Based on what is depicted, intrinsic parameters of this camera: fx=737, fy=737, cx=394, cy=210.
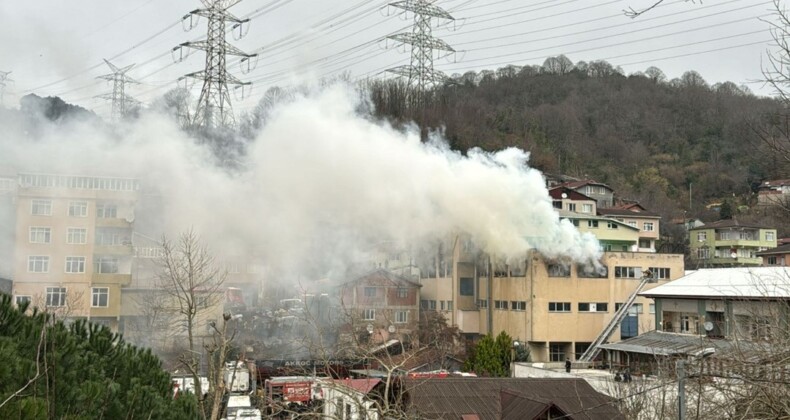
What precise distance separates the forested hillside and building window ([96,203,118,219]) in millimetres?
36039

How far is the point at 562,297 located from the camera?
48938 mm

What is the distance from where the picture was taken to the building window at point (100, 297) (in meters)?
43.1

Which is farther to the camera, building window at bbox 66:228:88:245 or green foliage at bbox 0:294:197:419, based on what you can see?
building window at bbox 66:228:88:245

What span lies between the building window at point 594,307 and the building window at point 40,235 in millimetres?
32951

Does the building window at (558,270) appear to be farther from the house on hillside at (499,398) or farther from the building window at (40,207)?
the building window at (40,207)

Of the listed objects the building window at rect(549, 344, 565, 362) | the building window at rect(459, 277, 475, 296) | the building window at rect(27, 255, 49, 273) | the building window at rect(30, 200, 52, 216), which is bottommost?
the building window at rect(549, 344, 565, 362)

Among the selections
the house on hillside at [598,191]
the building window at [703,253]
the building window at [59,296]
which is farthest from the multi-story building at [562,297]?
the house on hillside at [598,191]

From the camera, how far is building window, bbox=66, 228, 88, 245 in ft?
134

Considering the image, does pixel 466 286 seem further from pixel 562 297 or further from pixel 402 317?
pixel 562 297

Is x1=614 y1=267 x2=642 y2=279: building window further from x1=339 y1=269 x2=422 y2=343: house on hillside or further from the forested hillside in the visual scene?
the forested hillside

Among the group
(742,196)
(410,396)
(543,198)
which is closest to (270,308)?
(543,198)

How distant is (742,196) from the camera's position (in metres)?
90.1

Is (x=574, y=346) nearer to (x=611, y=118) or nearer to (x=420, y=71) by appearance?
(x=420, y=71)

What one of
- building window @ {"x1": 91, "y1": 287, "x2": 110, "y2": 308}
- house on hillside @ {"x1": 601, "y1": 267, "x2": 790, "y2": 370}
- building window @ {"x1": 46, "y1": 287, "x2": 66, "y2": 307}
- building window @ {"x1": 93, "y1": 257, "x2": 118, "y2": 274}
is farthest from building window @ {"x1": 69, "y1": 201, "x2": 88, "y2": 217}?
house on hillside @ {"x1": 601, "y1": 267, "x2": 790, "y2": 370}
